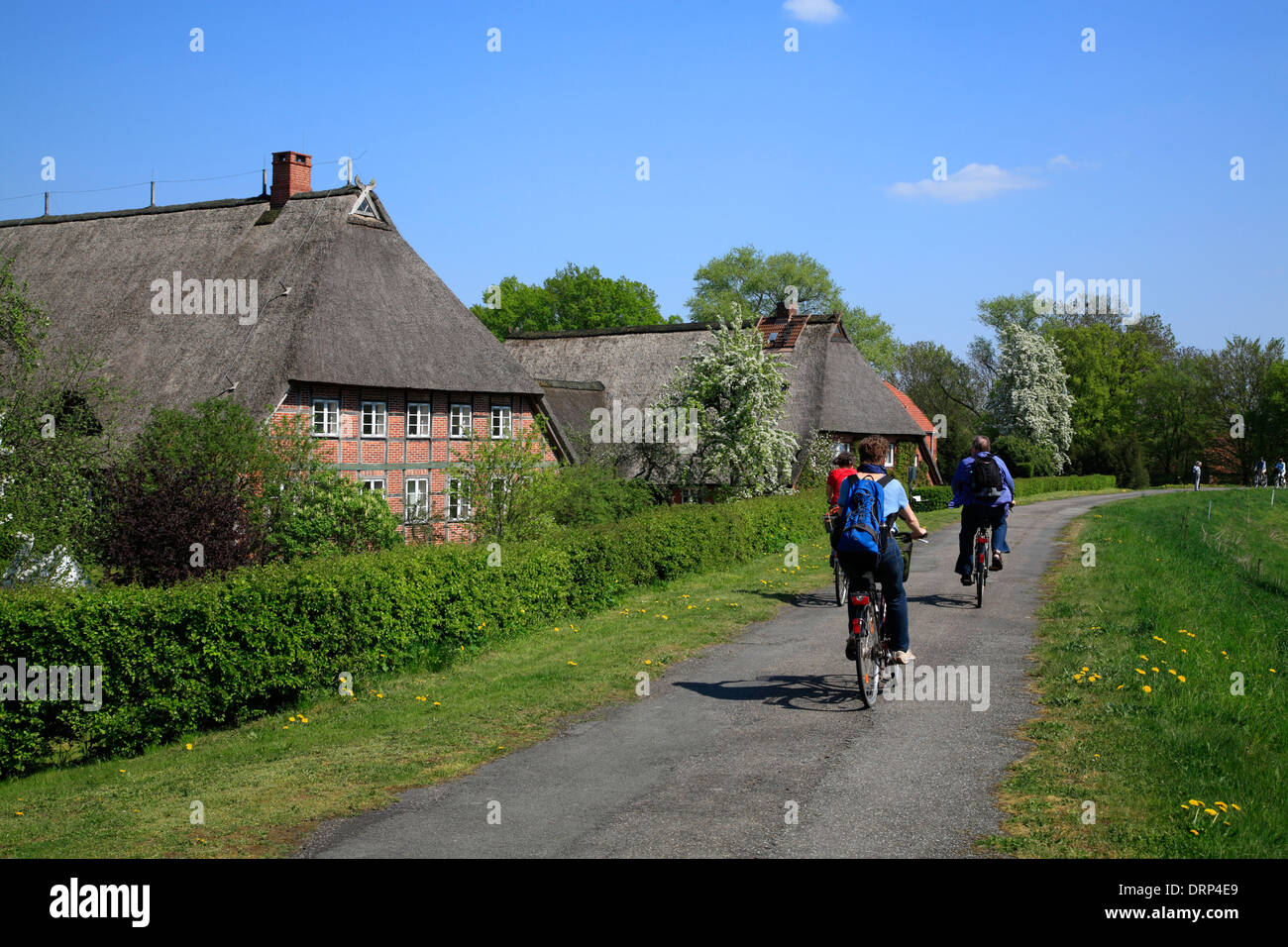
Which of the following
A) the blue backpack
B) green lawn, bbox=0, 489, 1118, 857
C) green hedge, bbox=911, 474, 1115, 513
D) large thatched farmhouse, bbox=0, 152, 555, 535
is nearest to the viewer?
green lawn, bbox=0, 489, 1118, 857

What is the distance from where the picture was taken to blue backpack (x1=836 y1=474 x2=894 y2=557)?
27.6ft

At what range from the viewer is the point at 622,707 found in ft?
30.2

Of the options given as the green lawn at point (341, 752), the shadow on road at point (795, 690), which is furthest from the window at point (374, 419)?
the shadow on road at point (795, 690)

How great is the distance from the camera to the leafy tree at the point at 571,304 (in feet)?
265

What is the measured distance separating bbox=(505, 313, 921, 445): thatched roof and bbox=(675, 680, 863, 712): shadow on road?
95.4 feet

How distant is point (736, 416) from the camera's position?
2859cm

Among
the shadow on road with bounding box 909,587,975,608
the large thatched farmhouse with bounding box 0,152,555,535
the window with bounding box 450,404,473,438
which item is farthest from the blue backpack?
the window with bounding box 450,404,473,438

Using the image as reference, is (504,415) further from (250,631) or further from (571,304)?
(571,304)

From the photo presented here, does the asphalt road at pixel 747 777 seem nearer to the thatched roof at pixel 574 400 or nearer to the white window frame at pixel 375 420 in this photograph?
the white window frame at pixel 375 420

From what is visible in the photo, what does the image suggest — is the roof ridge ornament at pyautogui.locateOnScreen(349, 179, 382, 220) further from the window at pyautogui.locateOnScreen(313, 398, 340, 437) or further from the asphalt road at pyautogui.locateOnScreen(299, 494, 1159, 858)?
the asphalt road at pyautogui.locateOnScreen(299, 494, 1159, 858)

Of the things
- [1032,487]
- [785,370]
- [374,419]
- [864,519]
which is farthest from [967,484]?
[1032,487]

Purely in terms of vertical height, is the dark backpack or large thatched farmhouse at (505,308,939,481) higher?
large thatched farmhouse at (505,308,939,481)

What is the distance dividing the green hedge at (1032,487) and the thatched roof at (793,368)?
345 centimetres

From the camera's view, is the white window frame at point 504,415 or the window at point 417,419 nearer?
the window at point 417,419
